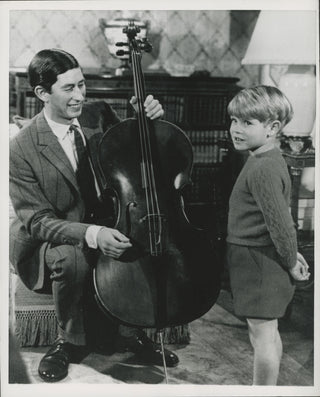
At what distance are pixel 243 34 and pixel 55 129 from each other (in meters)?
0.72

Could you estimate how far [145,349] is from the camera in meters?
1.38

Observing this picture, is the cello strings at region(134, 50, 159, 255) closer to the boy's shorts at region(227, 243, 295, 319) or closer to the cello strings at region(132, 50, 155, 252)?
the cello strings at region(132, 50, 155, 252)

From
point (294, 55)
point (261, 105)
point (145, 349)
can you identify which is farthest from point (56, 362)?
point (294, 55)

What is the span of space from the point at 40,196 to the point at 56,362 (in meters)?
0.37

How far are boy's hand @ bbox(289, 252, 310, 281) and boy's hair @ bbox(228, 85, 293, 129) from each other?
0.30 meters

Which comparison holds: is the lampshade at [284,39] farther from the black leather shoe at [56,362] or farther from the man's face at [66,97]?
the black leather shoe at [56,362]

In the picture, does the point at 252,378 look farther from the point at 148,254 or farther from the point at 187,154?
the point at 187,154

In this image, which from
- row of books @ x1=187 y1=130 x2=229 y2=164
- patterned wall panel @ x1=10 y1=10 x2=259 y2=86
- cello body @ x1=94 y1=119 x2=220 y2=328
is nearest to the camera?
cello body @ x1=94 y1=119 x2=220 y2=328

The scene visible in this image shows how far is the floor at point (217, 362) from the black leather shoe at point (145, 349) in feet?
0.05

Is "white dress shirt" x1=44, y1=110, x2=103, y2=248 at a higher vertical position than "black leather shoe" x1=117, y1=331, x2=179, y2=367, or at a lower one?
higher

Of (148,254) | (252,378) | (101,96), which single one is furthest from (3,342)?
(101,96)

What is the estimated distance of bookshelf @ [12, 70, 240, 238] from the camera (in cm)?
139

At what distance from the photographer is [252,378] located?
133 centimetres

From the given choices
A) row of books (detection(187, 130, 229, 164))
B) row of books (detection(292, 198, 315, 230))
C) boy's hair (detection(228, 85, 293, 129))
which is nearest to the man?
boy's hair (detection(228, 85, 293, 129))
